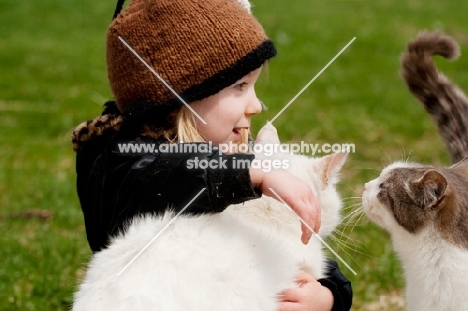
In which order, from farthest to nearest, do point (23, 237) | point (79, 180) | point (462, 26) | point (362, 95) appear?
point (462, 26) < point (362, 95) < point (23, 237) < point (79, 180)

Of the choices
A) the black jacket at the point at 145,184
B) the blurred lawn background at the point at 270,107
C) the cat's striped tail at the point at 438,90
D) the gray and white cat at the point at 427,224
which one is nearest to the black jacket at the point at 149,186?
the black jacket at the point at 145,184

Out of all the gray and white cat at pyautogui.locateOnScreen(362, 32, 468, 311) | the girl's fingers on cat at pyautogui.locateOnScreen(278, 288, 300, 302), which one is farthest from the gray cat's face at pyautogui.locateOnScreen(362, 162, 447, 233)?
the girl's fingers on cat at pyautogui.locateOnScreen(278, 288, 300, 302)

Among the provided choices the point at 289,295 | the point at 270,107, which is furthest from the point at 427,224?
the point at 270,107

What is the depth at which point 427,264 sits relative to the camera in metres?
2.45

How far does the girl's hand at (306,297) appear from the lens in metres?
2.16

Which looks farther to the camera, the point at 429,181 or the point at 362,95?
the point at 362,95

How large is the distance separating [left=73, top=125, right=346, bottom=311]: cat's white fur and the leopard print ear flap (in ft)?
1.78

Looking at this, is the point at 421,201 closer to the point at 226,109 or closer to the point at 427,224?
the point at 427,224

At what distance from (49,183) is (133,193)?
9.19 feet

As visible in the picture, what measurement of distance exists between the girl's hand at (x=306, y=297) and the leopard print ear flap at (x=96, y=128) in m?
0.85

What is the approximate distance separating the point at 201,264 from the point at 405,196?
0.94 m

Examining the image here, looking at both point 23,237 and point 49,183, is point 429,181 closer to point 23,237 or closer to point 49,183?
point 23,237

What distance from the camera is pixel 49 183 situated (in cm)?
485

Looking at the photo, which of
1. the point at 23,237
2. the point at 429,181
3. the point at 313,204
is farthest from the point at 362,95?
the point at 313,204
